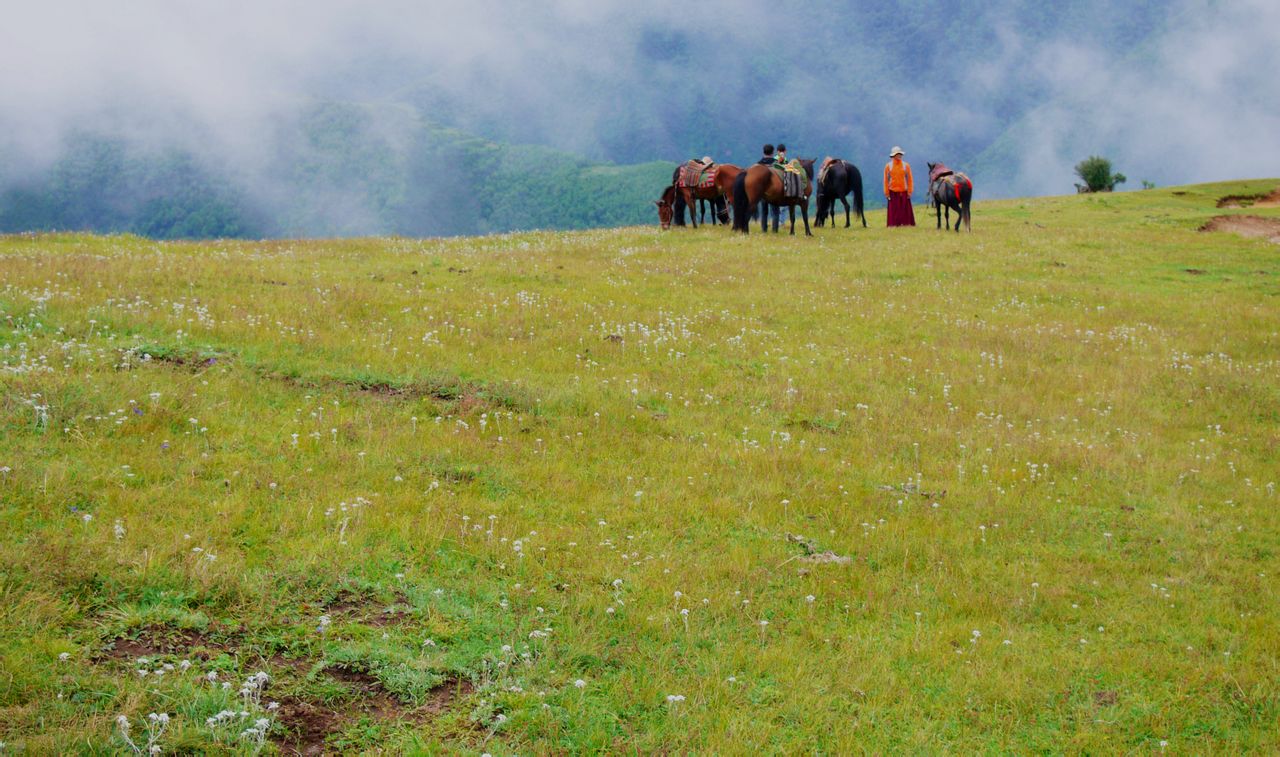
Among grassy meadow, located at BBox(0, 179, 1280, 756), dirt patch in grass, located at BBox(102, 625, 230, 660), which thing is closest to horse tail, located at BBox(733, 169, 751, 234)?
grassy meadow, located at BBox(0, 179, 1280, 756)

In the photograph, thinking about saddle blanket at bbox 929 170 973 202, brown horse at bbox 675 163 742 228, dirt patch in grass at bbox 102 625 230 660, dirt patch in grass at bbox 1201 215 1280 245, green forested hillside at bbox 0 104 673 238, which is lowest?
dirt patch in grass at bbox 102 625 230 660

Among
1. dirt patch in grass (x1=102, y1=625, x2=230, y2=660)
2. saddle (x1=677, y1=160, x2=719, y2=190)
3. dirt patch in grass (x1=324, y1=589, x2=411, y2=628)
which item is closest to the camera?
dirt patch in grass (x1=102, y1=625, x2=230, y2=660)

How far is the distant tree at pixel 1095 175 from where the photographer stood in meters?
70.3

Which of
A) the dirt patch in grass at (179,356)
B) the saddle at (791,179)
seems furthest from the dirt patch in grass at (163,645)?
the saddle at (791,179)

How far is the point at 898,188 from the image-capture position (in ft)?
120

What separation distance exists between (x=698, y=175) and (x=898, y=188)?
9224mm

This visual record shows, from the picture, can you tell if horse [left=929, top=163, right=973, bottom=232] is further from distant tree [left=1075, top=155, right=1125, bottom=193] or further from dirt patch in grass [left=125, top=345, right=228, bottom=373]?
distant tree [left=1075, top=155, right=1125, bottom=193]

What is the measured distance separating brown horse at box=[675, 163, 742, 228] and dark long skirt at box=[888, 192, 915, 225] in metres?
7.68

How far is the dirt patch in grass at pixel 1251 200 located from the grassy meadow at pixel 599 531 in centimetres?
3759

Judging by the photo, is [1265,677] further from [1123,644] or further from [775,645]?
[775,645]

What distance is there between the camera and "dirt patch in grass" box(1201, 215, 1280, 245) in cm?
3459

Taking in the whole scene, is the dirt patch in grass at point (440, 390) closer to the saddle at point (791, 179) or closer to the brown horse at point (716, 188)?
the saddle at point (791, 179)

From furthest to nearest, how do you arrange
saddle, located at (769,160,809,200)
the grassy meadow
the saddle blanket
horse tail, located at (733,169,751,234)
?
the saddle blanket
horse tail, located at (733,169,751,234)
saddle, located at (769,160,809,200)
the grassy meadow

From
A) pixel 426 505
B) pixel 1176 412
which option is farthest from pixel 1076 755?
pixel 1176 412
